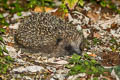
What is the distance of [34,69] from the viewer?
6711mm

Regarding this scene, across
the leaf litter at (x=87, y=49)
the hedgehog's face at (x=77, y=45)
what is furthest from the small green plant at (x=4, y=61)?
the hedgehog's face at (x=77, y=45)

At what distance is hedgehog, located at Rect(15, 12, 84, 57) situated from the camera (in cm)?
785

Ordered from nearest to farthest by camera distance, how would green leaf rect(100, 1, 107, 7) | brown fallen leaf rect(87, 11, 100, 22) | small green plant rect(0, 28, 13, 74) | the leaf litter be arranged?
small green plant rect(0, 28, 13, 74) < the leaf litter < brown fallen leaf rect(87, 11, 100, 22) < green leaf rect(100, 1, 107, 7)

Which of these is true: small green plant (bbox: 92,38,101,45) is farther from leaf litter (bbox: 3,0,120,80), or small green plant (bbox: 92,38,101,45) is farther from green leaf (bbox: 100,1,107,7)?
green leaf (bbox: 100,1,107,7)

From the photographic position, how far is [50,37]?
7.84 m

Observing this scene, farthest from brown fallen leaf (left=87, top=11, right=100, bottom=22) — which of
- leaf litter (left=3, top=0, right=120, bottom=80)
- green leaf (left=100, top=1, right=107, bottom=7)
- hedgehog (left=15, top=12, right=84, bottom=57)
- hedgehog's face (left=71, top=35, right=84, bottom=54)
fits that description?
hedgehog's face (left=71, top=35, right=84, bottom=54)

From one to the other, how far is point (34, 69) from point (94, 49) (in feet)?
7.43

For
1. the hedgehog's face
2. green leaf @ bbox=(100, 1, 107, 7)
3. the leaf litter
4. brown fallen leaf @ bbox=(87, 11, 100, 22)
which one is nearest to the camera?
the leaf litter

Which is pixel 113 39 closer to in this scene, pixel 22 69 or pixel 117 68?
pixel 117 68

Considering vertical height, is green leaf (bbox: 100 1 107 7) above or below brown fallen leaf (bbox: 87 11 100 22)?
above

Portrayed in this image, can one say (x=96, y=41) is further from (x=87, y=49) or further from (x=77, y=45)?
(x=77, y=45)

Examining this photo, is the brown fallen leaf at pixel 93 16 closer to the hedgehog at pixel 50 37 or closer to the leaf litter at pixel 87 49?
the leaf litter at pixel 87 49

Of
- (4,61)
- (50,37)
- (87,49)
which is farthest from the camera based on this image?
(87,49)

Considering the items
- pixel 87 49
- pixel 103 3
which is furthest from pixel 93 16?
pixel 87 49
